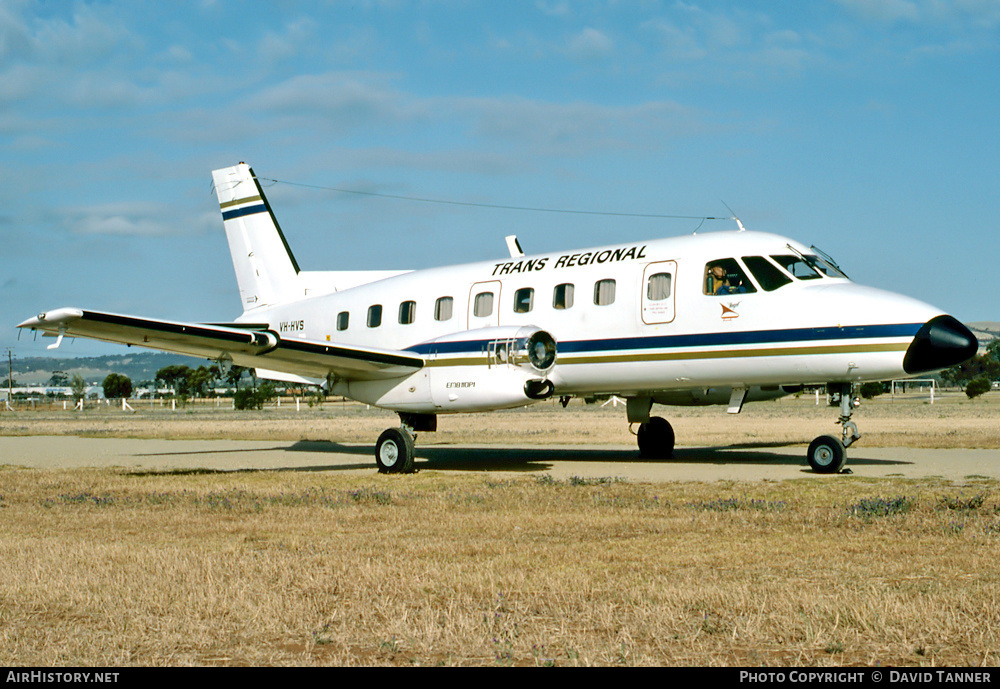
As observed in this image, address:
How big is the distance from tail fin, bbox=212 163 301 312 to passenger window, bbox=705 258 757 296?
11484mm

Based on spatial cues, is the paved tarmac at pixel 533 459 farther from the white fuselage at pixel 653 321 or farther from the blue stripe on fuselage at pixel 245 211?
the blue stripe on fuselage at pixel 245 211

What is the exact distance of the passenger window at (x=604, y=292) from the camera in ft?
57.5

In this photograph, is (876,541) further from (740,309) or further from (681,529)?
(740,309)

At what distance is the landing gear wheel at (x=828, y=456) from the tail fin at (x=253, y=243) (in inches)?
534

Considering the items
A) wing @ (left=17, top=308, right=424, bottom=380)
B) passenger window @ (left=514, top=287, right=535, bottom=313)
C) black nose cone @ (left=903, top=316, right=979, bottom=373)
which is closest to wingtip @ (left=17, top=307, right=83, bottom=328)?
wing @ (left=17, top=308, right=424, bottom=380)

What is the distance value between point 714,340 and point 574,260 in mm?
3489

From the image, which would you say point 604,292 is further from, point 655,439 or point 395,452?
point 395,452

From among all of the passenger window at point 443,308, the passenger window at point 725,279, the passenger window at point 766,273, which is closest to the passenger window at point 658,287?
the passenger window at point 725,279

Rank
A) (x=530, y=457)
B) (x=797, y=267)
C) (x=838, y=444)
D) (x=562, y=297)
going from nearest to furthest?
(x=838, y=444) → (x=797, y=267) → (x=562, y=297) → (x=530, y=457)

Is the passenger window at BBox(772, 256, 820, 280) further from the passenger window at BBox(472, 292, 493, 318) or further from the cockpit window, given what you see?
the passenger window at BBox(472, 292, 493, 318)

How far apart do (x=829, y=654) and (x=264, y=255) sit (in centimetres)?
2075

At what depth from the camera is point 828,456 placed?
15.6m

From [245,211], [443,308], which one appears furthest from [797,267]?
[245,211]

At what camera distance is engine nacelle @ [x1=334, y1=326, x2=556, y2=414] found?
56.1ft
